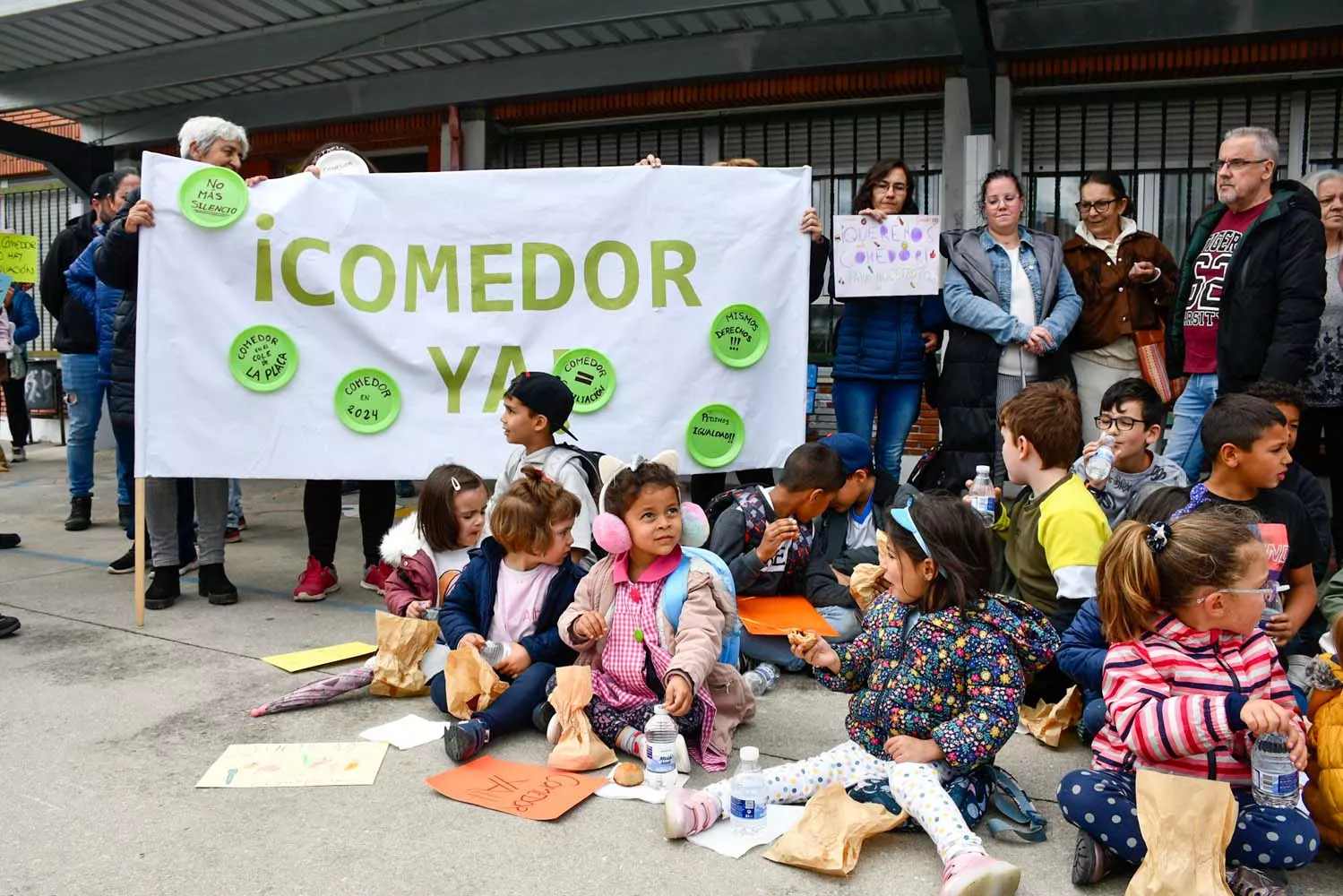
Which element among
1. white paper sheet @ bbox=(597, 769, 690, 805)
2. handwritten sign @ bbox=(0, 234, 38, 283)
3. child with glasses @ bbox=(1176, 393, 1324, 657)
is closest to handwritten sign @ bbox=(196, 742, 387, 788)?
white paper sheet @ bbox=(597, 769, 690, 805)

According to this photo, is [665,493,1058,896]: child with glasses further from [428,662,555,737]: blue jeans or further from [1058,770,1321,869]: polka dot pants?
[428,662,555,737]: blue jeans

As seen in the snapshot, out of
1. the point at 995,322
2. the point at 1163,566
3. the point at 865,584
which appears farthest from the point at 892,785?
the point at 995,322

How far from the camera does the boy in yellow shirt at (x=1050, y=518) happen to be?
10.8 feet

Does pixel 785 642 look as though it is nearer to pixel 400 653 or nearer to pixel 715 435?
pixel 715 435

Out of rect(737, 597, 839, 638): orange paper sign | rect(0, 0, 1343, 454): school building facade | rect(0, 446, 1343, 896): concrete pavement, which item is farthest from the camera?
rect(0, 0, 1343, 454): school building facade

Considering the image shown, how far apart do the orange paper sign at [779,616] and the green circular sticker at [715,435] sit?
672 mm

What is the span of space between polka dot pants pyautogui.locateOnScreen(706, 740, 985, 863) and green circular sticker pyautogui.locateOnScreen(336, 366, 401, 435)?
7.94ft

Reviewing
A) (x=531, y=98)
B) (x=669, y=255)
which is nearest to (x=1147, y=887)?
(x=669, y=255)

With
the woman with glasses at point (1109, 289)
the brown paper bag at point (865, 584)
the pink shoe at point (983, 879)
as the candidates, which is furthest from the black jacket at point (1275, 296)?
the pink shoe at point (983, 879)

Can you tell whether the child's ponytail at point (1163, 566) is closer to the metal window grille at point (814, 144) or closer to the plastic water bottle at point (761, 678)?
the plastic water bottle at point (761, 678)

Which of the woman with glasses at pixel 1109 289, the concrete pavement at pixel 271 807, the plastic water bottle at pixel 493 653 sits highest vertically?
the woman with glasses at pixel 1109 289

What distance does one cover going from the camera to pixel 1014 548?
3.61 metres

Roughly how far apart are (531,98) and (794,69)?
2.24 metres

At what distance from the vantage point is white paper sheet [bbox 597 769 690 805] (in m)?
2.93
